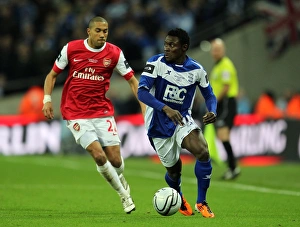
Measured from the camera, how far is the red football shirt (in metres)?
10.3

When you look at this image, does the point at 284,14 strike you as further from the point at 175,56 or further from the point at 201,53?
the point at 175,56

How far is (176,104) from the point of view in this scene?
9672 mm

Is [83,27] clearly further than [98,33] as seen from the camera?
Yes

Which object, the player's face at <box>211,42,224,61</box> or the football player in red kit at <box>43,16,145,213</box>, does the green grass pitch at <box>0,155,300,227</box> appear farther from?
the player's face at <box>211,42,224,61</box>

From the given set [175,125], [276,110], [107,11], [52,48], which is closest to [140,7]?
[107,11]

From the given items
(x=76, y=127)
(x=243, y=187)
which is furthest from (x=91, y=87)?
(x=243, y=187)

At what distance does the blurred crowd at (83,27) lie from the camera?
986 inches

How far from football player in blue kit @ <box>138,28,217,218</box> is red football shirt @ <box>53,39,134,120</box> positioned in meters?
0.82

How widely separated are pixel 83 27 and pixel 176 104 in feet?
51.2

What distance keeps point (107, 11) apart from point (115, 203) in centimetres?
1551

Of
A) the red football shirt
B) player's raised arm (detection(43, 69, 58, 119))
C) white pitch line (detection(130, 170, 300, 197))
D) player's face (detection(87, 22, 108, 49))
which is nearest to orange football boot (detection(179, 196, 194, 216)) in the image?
the red football shirt

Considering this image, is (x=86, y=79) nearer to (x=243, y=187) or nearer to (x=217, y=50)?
(x=243, y=187)

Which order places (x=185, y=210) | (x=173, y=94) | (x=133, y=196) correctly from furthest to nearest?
(x=133, y=196) → (x=185, y=210) → (x=173, y=94)

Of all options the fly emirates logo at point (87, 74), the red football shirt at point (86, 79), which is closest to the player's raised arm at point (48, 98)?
the red football shirt at point (86, 79)
